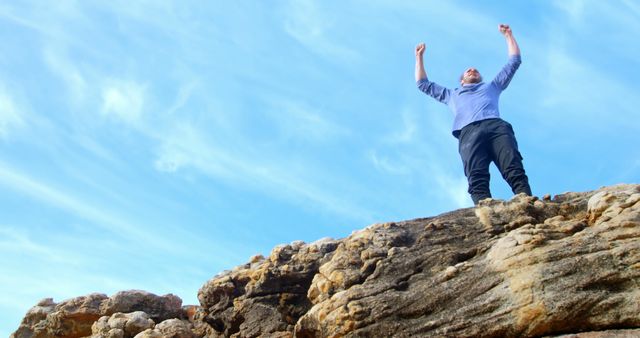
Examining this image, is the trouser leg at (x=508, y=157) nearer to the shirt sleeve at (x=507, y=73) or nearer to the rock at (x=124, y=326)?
the shirt sleeve at (x=507, y=73)

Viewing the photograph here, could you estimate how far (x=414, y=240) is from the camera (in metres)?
12.4

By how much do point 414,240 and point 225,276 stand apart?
388 centimetres

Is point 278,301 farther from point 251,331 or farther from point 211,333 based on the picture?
point 211,333

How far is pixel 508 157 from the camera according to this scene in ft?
47.2

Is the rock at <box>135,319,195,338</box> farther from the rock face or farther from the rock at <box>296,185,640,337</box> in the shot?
the rock at <box>296,185,640,337</box>

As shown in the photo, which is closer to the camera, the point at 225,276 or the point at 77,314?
the point at 225,276

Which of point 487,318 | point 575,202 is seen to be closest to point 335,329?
point 487,318

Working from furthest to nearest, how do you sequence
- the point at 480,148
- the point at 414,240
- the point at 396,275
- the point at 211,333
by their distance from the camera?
the point at 480,148 → the point at 211,333 → the point at 414,240 → the point at 396,275

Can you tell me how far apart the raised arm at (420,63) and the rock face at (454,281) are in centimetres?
480

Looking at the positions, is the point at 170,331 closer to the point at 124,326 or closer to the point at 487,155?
the point at 124,326

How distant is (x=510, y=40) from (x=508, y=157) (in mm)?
3611

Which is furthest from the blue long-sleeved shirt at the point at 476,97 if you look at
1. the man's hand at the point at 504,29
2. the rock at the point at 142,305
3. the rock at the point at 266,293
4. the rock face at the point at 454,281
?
the rock at the point at 142,305

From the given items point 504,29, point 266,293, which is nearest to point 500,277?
point 266,293

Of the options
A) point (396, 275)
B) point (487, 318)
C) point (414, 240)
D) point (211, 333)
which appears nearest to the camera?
point (487, 318)
